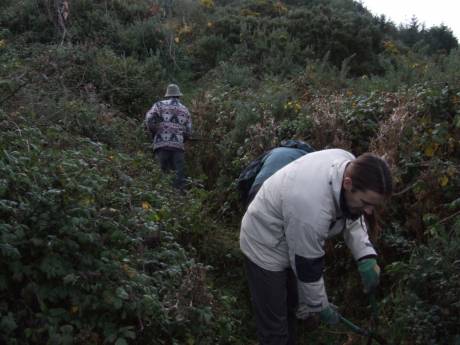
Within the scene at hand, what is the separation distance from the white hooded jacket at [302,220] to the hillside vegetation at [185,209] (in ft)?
2.45

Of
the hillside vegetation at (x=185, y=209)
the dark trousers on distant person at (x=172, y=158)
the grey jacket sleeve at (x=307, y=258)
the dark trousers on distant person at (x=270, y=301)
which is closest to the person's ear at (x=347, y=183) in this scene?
the grey jacket sleeve at (x=307, y=258)

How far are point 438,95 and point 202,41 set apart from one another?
37.7 ft

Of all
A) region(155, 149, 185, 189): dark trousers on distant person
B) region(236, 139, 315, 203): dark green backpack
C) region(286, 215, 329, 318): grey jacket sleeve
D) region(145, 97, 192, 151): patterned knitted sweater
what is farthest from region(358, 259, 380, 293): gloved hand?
region(145, 97, 192, 151): patterned knitted sweater

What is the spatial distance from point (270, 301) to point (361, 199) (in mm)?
1038

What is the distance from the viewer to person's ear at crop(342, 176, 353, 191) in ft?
10.6

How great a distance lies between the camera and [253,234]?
148 inches

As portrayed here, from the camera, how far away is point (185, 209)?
19.9ft

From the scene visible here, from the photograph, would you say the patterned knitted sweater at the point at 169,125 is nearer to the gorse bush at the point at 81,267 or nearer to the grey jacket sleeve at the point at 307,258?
the gorse bush at the point at 81,267

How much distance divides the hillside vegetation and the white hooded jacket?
747 millimetres

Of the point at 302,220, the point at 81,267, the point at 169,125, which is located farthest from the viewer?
the point at 169,125

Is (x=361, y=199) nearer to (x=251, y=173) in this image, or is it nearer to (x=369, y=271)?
(x=369, y=271)

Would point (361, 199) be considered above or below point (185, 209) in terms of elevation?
above

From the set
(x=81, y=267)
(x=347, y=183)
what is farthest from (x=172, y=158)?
(x=347, y=183)

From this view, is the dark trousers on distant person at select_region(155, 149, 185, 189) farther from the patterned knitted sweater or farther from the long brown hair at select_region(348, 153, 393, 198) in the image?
the long brown hair at select_region(348, 153, 393, 198)
